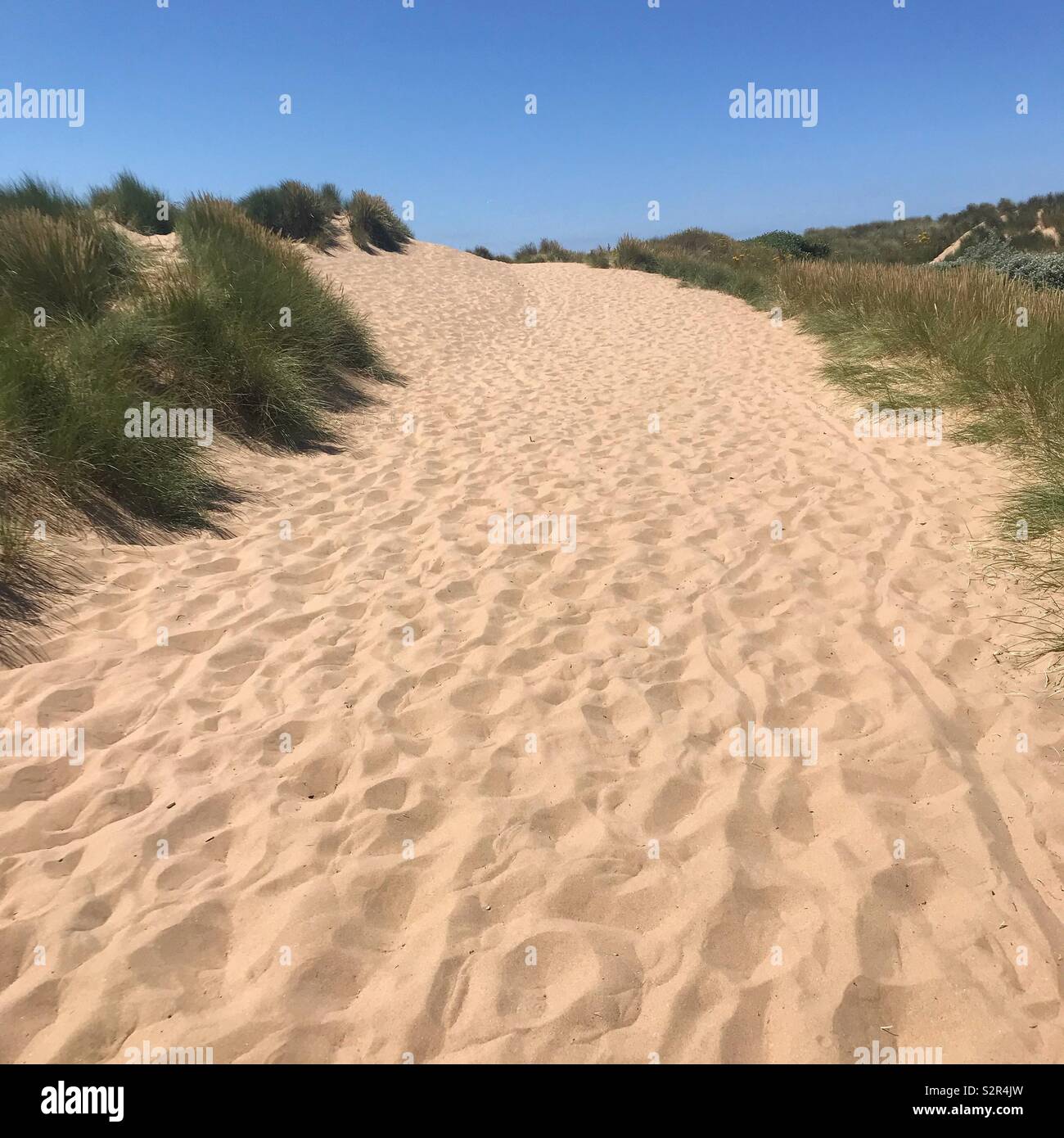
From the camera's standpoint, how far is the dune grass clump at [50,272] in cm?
580

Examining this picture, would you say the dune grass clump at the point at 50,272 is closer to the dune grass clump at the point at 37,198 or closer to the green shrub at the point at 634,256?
the dune grass clump at the point at 37,198

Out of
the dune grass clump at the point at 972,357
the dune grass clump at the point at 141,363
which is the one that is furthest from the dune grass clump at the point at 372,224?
the dune grass clump at the point at 972,357

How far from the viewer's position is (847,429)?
6.43m

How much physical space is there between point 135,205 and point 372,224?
6.08 meters

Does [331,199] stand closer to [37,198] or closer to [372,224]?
[372,224]

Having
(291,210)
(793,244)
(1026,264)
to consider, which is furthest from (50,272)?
(793,244)

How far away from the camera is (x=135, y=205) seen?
13617 millimetres

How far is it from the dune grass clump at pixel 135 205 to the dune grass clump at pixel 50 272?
26.4 ft

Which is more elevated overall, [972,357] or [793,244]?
[793,244]

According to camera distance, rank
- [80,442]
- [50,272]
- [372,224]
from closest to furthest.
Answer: [80,442]
[50,272]
[372,224]

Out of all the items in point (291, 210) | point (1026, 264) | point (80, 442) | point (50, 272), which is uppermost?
point (291, 210)

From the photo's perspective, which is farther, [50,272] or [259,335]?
[259,335]
